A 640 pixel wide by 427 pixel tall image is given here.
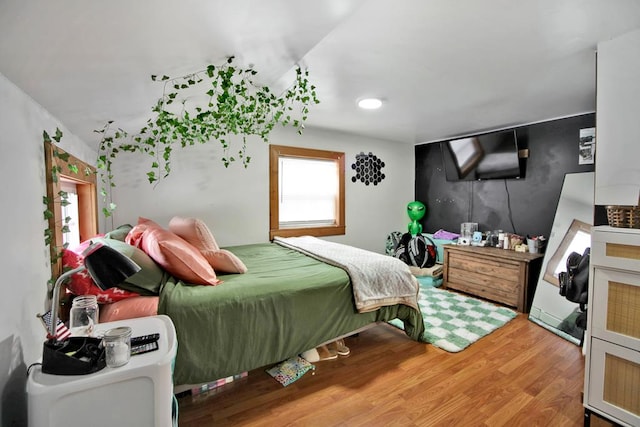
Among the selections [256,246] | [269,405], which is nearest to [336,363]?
[269,405]

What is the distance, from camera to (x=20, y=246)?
1.03 m

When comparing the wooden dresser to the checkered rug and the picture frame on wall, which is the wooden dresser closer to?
A: the checkered rug

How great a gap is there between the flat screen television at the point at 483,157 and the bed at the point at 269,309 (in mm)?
2387

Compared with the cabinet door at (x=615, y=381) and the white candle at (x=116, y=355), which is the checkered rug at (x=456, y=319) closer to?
the cabinet door at (x=615, y=381)

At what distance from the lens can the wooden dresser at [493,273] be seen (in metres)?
3.15

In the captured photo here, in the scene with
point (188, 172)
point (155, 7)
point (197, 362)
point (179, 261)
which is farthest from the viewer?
point (188, 172)

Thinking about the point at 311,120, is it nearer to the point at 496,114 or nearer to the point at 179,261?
the point at 496,114

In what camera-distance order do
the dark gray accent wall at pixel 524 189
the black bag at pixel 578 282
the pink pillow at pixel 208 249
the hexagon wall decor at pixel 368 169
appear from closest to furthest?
the pink pillow at pixel 208 249 < the black bag at pixel 578 282 < the dark gray accent wall at pixel 524 189 < the hexagon wall decor at pixel 368 169

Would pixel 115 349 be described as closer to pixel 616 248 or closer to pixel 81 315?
pixel 81 315

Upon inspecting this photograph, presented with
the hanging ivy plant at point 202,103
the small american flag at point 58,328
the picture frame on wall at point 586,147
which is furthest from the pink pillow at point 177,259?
the picture frame on wall at point 586,147

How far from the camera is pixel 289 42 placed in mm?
1396

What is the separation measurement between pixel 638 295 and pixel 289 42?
2.09 metres

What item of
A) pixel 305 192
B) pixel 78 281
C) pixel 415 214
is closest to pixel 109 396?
pixel 78 281

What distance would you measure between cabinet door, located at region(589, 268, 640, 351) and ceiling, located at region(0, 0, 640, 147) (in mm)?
1313
